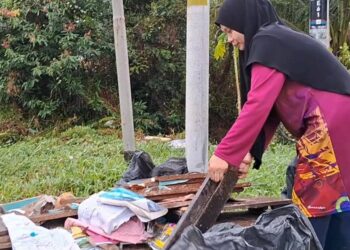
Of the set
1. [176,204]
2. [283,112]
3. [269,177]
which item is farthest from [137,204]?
[269,177]

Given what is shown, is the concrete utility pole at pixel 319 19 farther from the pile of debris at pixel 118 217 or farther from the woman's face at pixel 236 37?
the woman's face at pixel 236 37

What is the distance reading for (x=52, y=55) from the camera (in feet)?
30.2

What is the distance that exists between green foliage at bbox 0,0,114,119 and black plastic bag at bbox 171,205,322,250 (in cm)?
675

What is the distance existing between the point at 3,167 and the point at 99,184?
1.46 meters

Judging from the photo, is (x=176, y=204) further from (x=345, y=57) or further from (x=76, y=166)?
(x=345, y=57)

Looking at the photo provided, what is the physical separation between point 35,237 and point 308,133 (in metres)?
1.45

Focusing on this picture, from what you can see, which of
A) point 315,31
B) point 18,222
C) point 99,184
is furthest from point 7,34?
point 18,222

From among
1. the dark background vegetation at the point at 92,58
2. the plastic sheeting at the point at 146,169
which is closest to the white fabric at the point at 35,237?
the plastic sheeting at the point at 146,169

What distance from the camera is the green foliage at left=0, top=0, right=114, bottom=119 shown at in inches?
356

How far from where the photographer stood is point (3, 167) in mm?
6059

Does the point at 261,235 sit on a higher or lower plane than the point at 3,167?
higher

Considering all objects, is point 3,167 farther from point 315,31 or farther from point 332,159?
point 332,159

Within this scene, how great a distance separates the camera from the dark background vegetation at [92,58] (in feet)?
29.8

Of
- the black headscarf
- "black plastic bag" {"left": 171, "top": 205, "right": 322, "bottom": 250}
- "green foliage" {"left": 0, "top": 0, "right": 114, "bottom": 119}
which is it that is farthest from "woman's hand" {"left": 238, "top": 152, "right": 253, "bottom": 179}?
"green foliage" {"left": 0, "top": 0, "right": 114, "bottom": 119}
